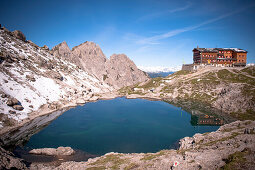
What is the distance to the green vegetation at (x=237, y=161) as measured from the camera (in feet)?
66.6

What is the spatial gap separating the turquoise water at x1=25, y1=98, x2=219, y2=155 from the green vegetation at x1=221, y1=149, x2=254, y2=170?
1146 inches

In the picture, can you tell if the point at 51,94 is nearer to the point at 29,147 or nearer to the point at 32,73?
the point at 32,73

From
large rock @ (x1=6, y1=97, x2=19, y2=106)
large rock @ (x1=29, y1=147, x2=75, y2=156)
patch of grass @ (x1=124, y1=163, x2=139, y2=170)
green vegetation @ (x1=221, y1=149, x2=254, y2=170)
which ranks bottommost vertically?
large rock @ (x1=29, y1=147, x2=75, y2=156)

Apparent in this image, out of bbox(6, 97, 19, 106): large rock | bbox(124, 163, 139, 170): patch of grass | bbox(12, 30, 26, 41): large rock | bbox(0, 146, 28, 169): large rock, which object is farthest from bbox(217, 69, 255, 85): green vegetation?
bbox(12, 30, 26, 41): large rock

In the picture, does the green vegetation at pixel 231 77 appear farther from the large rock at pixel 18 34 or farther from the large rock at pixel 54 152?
the large rock at pixel 18 34

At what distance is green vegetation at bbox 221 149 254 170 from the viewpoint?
2030 centimetres

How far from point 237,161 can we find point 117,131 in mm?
50073

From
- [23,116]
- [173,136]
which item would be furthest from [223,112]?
→ [23,116]

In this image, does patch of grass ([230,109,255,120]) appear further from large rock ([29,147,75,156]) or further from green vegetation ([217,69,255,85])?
large rock ([29,147,75,156])

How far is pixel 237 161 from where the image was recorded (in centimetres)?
2147

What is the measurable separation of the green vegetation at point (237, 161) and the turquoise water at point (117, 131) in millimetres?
29097

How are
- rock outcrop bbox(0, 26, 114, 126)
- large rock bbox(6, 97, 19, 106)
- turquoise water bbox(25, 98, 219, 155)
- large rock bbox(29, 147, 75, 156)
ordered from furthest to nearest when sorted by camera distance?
rock outcrop bbox(0, 26, 114, 126) < large rock bbox(6, 97, 19, 106) < turquoise water bbox(25, 98, 219, 155) < large rock bbox(29, 147, 75, 156)

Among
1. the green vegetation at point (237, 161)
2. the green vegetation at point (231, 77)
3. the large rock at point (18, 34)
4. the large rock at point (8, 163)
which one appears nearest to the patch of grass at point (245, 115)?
the green vegetation at point (231, 77)

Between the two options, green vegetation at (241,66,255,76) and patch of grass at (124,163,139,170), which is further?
green vegetation at (241,66,255,76)
